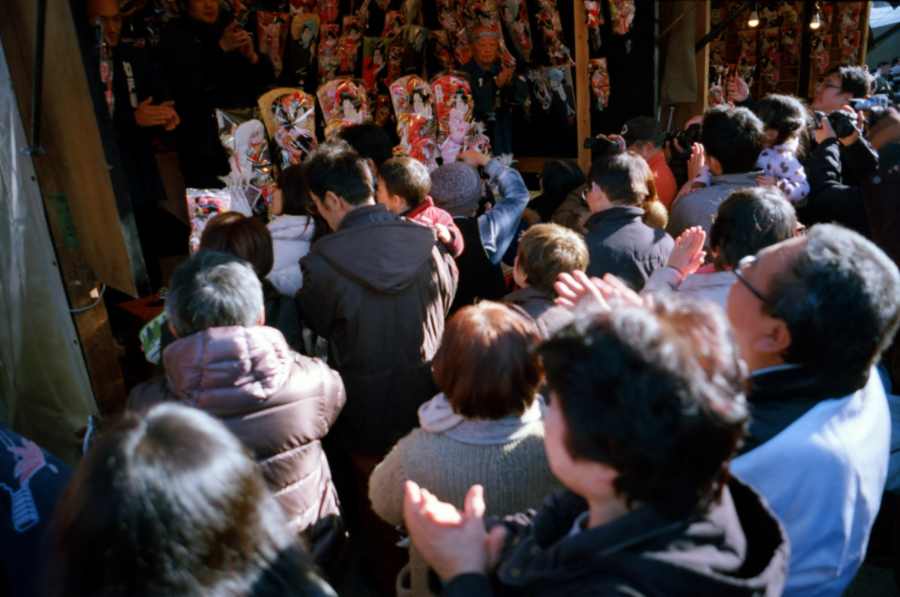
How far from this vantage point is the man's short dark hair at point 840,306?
116 centimetres

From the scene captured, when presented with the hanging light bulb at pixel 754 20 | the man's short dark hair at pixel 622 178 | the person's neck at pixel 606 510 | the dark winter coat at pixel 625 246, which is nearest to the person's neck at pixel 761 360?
the person's neck at pixel 606 510

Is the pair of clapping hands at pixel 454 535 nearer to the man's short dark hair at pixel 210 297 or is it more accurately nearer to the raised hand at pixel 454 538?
the raised hand at pixel 454 538

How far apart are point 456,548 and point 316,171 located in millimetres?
1606

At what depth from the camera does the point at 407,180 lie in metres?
2.48

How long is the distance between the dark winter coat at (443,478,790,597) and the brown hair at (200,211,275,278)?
1.39m

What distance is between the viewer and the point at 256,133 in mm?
3299

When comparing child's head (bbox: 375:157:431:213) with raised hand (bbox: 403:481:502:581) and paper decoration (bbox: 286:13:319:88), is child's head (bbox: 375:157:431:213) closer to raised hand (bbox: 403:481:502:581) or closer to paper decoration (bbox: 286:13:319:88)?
raised hand (bbox: 403:481:502:581)

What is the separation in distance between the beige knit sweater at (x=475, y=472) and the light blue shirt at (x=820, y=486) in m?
0.39

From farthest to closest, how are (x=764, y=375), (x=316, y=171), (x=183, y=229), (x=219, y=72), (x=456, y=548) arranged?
(x=183, y=229)
(x=219, y=72)
(x=316, y=171)
(x=764, y=375)
(x=456, y=548)

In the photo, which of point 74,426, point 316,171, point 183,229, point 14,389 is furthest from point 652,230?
point 183,229

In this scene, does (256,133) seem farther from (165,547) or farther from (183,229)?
(165,547)

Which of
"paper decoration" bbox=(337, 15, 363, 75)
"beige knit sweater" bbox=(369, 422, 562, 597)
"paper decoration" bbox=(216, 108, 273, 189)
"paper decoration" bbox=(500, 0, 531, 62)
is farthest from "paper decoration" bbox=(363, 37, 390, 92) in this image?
"beige knit sweater" bbox=(369, 422, 562, 597)

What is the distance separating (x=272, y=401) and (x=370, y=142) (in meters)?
2.10

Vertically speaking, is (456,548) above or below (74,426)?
above
